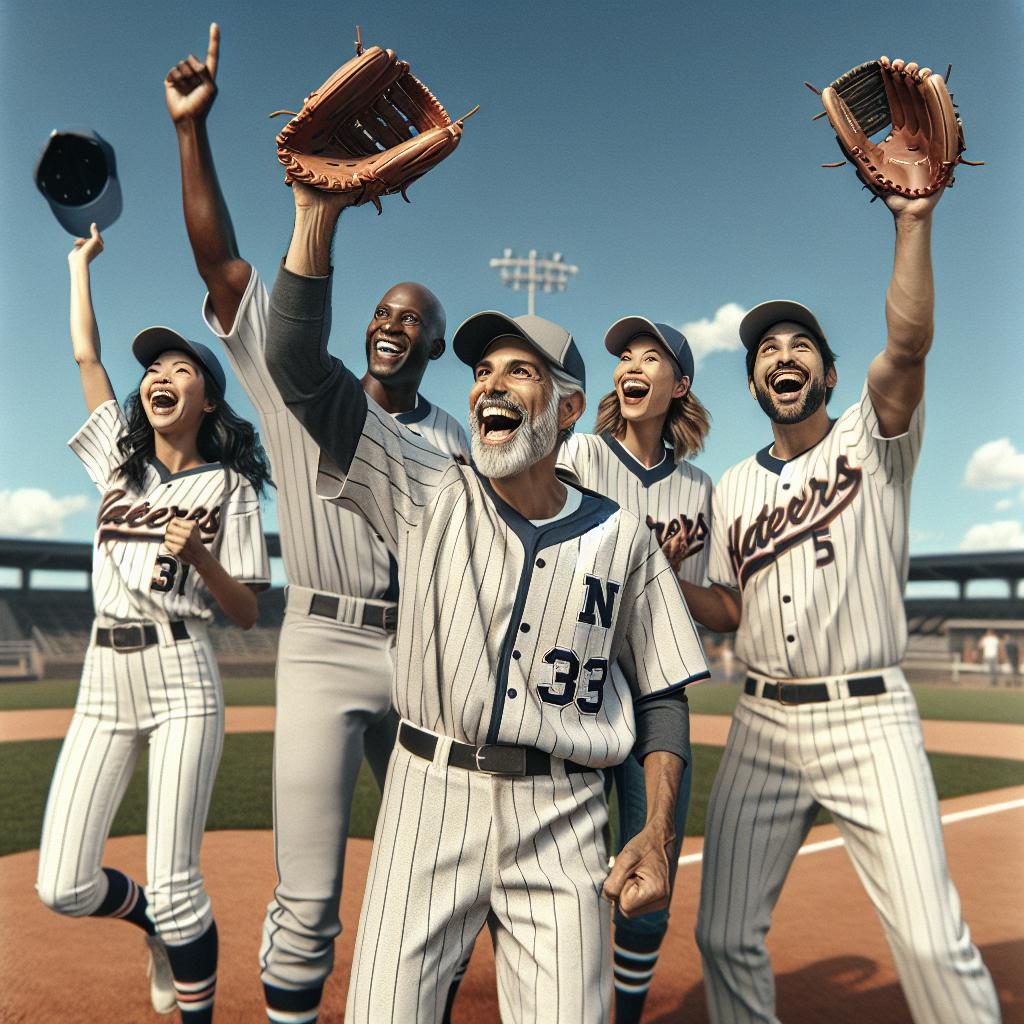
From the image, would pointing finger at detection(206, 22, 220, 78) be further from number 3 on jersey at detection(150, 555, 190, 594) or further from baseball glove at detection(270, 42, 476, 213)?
number 3 on jersey at detection(150, 555, 190, 594)

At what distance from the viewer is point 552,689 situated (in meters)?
1.82

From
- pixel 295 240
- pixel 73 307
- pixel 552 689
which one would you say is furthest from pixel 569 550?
pixel 73 307

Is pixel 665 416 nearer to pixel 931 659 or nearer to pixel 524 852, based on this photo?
pixel 524 852

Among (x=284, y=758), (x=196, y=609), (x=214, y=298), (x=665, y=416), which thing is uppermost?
(x=214, y=298)

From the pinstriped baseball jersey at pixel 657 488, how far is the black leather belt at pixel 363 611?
2.31ft

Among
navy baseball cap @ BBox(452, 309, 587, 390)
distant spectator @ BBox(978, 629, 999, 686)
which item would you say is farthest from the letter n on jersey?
distant spectator @ BBox(978, 629, 999, 686)

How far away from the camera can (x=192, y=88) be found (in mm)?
1955

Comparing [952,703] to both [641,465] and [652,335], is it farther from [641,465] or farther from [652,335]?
[652,335]

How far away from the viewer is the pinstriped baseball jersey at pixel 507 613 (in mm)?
1801

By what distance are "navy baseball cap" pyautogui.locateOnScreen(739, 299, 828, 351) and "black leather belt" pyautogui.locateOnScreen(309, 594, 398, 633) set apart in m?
1.33

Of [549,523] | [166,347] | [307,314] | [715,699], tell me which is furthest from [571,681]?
[715,699]

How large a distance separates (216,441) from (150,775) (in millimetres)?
1113

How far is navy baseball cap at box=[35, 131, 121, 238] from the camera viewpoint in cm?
363

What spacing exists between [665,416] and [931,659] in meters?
26.4
